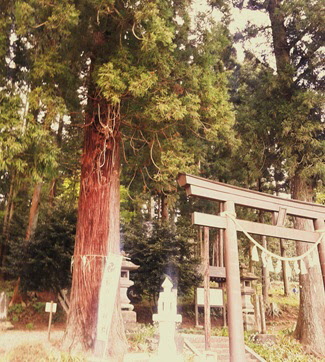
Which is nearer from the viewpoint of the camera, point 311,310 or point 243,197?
point 243,197

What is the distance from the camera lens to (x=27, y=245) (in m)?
12.6

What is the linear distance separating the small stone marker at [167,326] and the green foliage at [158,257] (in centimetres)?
633

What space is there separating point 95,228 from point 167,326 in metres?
2.30

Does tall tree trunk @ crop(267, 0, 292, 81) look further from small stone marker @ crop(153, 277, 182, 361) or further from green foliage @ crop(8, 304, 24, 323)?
green foliage @ crop(8, 304, 24, 323)

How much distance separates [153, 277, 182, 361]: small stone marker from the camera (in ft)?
20.6

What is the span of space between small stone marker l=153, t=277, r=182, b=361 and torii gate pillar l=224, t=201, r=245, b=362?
6.37 feet

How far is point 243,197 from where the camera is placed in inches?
216

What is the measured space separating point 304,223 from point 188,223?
296 inches

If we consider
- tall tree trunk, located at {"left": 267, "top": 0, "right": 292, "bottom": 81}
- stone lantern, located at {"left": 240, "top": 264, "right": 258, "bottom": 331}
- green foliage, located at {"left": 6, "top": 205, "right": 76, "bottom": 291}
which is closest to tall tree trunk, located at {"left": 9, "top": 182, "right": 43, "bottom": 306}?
green foliage, located at {"left": 6, "top": 205, "right": 76, "bottom": 291}

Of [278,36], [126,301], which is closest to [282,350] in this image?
[126,301]

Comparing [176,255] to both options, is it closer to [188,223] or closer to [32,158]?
[188,223]

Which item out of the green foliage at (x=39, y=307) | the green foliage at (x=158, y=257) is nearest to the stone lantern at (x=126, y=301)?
the green foliage at (x=158, y=257)

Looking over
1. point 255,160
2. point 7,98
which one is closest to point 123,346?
point 7,98

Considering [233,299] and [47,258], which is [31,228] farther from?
[233,299]
